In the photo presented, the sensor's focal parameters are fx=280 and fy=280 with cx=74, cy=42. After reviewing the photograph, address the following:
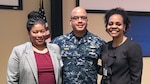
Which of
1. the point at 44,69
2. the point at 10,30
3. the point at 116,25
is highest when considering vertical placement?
the point at 116,25

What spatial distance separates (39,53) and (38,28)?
0.64 ft

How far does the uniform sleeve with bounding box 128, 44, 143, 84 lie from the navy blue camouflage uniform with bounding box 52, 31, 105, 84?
35cm

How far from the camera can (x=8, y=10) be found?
3.37 m

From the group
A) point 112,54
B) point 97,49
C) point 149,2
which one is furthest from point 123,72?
point 149,2

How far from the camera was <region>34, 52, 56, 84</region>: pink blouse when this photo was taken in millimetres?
2074

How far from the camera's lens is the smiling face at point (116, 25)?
6.88ft

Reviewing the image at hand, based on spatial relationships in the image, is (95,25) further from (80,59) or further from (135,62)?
(135,62)

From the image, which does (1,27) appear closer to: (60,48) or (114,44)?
(60,48)

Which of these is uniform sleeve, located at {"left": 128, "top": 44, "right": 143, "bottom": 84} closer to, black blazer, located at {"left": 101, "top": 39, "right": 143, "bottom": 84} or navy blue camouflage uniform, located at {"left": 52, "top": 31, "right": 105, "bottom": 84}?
black blazer, located at {"left": 101, "top": 39, "right": 143, "bottom": 84}

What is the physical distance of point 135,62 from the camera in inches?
79.7

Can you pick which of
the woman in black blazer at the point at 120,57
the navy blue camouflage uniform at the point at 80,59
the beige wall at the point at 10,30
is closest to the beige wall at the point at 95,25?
the beige wall at the point at 10,30

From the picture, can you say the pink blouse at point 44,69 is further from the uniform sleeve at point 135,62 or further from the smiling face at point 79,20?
the uniform sleeve at point 135,62

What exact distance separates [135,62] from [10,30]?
1.86 metres

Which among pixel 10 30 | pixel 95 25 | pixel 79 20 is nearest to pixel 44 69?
pixel 79 20
